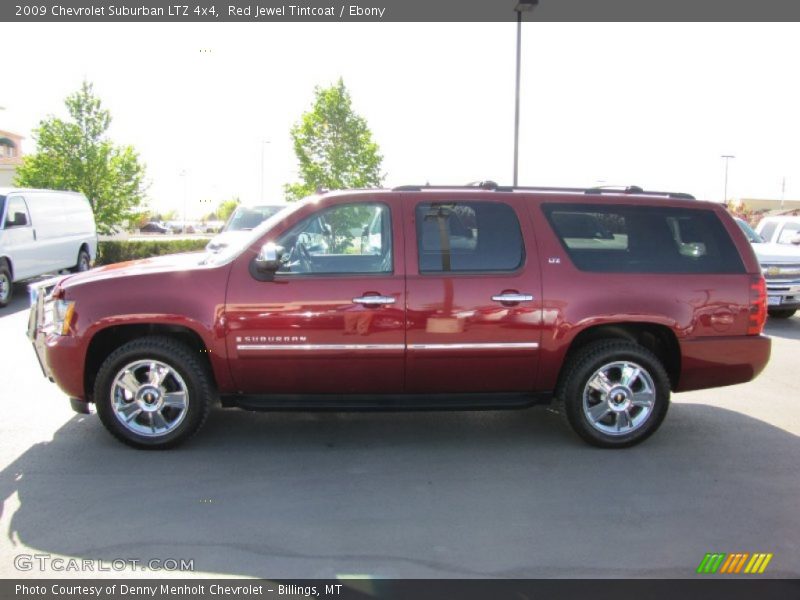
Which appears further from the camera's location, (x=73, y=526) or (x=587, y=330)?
(x=587, y=330)

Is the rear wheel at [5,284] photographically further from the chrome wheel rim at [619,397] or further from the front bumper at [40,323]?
the chrome wheel rim at [619,397]

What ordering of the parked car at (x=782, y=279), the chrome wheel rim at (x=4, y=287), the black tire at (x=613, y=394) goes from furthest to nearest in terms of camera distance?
the chrome wheel rim at (x=4, y=287) < the parked car at (x=782, y=279) < the black tire at (x=613, y=394)

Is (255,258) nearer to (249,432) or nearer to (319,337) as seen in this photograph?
(319,337)

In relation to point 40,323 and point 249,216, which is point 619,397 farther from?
point 249,216

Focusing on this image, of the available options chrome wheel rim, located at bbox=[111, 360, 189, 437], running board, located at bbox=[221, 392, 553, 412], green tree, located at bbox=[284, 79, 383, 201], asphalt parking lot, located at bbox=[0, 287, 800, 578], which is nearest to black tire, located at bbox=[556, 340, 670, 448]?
asphalt parking lot, located at bbox=[0, 287, 800, 578]

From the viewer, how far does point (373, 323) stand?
4945 millimetres

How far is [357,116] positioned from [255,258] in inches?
851

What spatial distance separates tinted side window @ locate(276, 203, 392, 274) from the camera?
505 centimetres

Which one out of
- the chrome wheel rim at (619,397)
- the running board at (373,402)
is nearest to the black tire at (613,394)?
the chrome wheel rim at (619,397)

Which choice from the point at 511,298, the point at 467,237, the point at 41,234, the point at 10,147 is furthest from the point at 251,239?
the point at 10,147

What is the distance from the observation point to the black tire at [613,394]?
5172 mm

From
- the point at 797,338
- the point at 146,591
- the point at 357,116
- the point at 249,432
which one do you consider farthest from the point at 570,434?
the point at 357,116

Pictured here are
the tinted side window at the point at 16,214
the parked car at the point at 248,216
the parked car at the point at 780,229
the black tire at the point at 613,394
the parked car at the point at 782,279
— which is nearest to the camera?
the black tire at the point at 613,394

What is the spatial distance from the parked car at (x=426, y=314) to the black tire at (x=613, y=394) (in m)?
0.01
